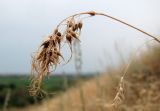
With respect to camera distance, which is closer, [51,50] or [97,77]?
[51,50]

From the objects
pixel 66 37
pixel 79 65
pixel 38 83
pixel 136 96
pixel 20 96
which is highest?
pixel 66 37

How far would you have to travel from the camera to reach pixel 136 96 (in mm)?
6023

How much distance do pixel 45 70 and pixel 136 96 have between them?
4765 mm

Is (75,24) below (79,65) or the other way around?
the other way around

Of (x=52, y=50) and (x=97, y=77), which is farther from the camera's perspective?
(x=97, y=77)

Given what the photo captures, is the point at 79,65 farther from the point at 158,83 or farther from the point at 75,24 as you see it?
the point at 158,83

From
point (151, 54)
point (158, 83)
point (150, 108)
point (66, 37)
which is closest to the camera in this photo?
point (66, 37)

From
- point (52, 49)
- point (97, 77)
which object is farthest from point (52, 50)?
point (97, 77)

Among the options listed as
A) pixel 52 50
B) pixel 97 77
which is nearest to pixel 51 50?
pixel 52 50

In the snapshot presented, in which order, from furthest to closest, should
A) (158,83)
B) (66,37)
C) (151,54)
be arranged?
(151,54) → (158,83) → (66,37)

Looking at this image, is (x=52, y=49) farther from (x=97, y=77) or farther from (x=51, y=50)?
(x=97, y=77)

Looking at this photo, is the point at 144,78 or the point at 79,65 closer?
the point at 79,65

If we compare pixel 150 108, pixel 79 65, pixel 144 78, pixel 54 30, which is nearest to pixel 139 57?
pixel 144 78

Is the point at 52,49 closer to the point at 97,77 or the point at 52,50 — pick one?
the point at 52,50
